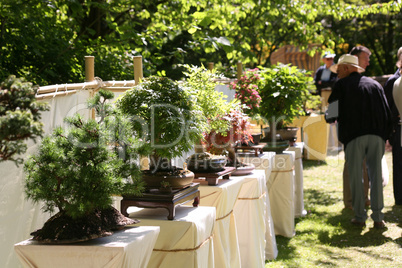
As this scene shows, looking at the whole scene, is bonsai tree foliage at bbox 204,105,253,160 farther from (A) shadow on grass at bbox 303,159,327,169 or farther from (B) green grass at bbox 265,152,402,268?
(A) shadow on grass at bbox 303,159,327,169

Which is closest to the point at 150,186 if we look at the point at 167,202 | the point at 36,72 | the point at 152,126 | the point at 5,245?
the point at 167,202

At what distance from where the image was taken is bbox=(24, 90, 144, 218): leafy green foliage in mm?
2162

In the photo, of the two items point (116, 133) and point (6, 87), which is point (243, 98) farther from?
point (6, 87)

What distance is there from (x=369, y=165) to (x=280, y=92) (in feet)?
4.19

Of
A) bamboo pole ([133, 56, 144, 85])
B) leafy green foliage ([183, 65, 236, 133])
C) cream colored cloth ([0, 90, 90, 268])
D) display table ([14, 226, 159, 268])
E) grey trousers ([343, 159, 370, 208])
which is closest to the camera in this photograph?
display table ([14, 226, 159, 268])

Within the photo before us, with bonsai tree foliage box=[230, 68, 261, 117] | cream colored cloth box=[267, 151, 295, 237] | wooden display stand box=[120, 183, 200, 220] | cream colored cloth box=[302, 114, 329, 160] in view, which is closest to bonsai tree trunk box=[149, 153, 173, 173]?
wooden display stand box=[120, 183, 200, 220]

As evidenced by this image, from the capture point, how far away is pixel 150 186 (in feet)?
9.40

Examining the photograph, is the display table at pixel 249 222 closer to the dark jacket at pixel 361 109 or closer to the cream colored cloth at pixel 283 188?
the cream colored cloth at pixel 283 188

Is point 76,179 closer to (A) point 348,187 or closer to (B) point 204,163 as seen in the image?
(B) point 204,163

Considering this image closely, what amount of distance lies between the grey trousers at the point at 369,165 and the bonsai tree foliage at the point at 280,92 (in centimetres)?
78

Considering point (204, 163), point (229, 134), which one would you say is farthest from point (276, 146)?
point (204, 163)

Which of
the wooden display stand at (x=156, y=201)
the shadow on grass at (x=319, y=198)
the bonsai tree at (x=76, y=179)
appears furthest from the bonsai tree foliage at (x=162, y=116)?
the shadow on grass at (x=319, y=198)

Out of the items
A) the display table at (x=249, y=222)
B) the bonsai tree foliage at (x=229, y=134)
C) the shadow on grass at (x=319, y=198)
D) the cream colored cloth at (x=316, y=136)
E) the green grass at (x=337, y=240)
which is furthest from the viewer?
the cream colored cloth at (x=316, y=136)

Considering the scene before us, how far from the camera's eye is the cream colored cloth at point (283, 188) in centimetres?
569
